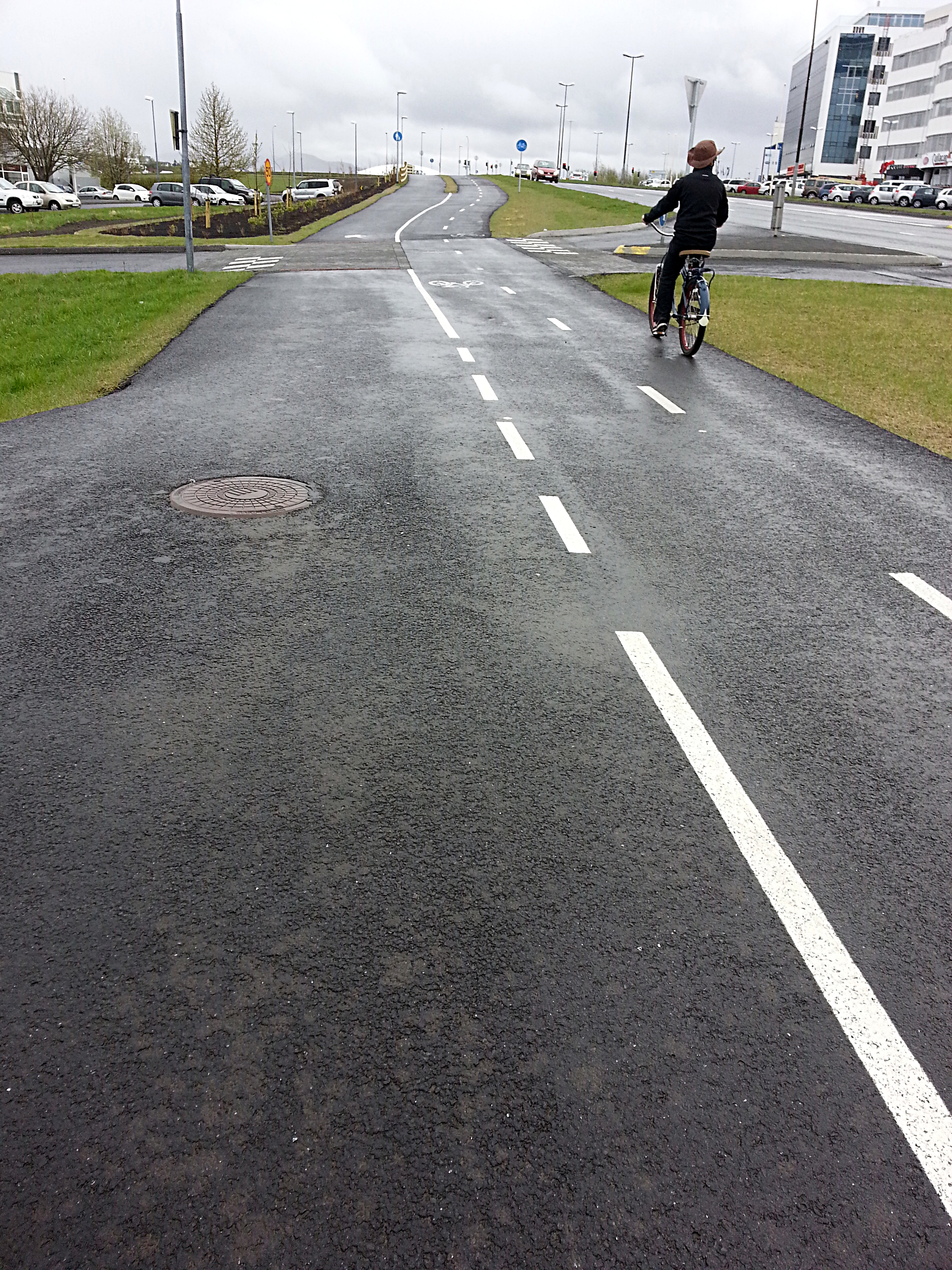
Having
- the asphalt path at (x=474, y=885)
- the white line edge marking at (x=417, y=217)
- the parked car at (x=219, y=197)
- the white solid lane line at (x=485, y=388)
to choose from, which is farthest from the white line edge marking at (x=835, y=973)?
the parked car at (x=219, y=197)

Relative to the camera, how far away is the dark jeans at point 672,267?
12.9 meters

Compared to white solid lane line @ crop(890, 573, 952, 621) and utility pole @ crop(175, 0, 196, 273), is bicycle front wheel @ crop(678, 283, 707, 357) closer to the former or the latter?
white solid lane line @ crop(890, 573, 952, 621)

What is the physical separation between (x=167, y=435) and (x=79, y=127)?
9123 centimetres

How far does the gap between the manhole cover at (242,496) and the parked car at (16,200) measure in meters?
54.4

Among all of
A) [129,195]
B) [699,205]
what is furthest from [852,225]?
[129,195]

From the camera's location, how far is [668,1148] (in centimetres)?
239

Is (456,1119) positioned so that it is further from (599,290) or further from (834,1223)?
(599,290)

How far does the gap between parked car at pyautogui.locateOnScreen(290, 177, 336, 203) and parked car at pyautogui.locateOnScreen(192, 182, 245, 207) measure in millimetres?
7914

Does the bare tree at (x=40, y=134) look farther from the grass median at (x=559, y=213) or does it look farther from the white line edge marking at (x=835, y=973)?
the white line edge marking at (x=835, y=973)

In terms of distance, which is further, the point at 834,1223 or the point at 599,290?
the point at 599,290

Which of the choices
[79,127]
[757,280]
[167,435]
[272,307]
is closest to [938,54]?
[79,127]

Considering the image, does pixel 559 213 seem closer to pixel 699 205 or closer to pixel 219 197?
pixel 219 197

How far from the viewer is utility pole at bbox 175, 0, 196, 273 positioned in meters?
21.2

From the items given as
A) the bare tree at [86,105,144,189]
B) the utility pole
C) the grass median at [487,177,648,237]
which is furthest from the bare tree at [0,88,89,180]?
the utility pole
